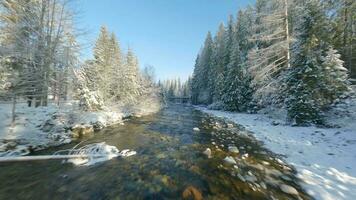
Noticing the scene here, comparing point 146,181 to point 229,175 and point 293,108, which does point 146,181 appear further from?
A: point 293,108

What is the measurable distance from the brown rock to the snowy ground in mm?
2982

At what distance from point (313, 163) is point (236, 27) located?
36067 millimetres

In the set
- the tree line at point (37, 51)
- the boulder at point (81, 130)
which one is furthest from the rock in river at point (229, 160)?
the tree line at point (37, 51)

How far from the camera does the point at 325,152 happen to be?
26.9 ft

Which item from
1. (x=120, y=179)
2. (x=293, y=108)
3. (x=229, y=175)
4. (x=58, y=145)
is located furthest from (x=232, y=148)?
(x=58, y=145)

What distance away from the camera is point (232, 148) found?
949cm

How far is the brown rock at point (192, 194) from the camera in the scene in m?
5.18

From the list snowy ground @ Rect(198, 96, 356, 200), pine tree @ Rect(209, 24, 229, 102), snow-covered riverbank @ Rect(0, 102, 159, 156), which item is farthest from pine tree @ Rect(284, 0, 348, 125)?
pine tree @ Rect(209, 24, 229, 102)

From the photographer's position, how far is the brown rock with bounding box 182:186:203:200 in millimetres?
5180

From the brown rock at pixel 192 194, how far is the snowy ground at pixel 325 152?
2982 mm

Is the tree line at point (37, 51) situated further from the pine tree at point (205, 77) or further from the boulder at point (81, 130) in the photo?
the pine tree at point (205, 77)

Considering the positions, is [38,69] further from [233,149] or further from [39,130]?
[233,149]

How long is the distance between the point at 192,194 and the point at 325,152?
6.37 meters

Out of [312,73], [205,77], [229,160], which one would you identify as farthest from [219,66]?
Answer: [229,160]
